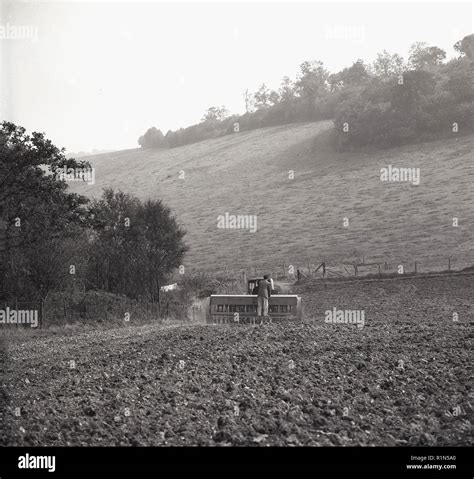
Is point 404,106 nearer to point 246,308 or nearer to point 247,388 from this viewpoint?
point 246,308

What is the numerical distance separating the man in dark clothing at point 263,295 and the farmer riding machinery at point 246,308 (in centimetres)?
30

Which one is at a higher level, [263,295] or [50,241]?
[50,241]

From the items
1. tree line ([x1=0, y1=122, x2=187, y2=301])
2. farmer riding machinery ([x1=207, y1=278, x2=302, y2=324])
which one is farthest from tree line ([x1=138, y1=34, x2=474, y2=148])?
farmer riding machinery ([x1=207, y1=278, x2=302, y2=324])

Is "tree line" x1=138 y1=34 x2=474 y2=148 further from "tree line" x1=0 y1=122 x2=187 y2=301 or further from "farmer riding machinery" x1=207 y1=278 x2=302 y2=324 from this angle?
"farmer riding machinery" x1=207 y1=278 x2=302 y2=324

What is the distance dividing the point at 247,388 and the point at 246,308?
1548 cm

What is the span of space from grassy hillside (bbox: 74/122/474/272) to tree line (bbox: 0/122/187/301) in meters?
16.4

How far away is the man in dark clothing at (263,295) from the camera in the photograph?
87.1ft

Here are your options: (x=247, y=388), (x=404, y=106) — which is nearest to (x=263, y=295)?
(x=247, y=388)

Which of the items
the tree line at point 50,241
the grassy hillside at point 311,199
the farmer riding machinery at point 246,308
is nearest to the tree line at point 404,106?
the grassy hillside at point 311,199

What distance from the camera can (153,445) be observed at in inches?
359

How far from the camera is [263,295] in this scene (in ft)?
88.5
